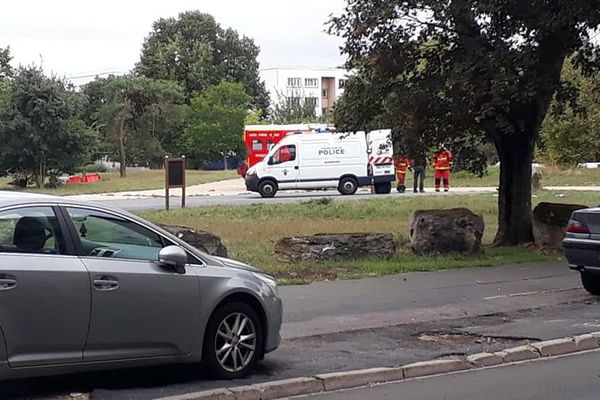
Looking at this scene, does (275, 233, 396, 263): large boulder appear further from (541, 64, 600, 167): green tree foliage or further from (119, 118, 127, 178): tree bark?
(119, 118, 127, 178): tree bark

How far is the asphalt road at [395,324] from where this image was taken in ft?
24.6

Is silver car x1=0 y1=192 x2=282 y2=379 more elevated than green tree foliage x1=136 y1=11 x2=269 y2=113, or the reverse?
green tree foliage x1=136 y1=11 x2=269 y2=113

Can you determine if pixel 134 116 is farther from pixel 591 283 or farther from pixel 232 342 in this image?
pixel 232 342

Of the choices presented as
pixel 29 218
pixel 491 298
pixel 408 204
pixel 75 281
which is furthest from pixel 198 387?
pixel 408 204

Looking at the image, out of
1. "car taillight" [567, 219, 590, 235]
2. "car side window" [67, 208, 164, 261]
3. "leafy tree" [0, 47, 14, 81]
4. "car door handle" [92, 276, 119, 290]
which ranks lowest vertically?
"car taillight" [567, 219, 590, 235]

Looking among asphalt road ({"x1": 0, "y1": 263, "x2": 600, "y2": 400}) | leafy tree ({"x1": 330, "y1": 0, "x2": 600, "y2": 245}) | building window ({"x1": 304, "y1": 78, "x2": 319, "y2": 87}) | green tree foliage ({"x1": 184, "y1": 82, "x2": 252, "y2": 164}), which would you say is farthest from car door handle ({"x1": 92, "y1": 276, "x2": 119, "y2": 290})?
building window ({"x1": 304, "y1": 78, "x2": 319, "y2": 87})

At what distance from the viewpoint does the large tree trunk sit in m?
18.1

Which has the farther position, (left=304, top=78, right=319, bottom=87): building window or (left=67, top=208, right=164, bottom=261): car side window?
(left=304, top=78, right=319, bottom=87): building window

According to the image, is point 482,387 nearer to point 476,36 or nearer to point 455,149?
point 476,36

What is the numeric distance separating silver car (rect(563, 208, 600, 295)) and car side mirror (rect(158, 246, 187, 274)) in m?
6.32

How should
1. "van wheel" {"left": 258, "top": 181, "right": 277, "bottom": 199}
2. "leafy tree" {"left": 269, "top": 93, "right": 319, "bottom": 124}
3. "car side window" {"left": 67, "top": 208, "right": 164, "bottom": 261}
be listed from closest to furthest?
"car side window" {"left": 67, "top": 208, "right": 164, "bottom": 261} < "van wheel" {"left": 258, "top": 181, "right": 277, "bottom": 199} < "leafy tree" {"left": 269, "top": 93, "right": 319, "bottom": 124}

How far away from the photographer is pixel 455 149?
20.0 metres

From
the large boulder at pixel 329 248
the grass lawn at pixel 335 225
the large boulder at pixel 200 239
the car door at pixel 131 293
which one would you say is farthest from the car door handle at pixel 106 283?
the large boulder at pixel 329 248

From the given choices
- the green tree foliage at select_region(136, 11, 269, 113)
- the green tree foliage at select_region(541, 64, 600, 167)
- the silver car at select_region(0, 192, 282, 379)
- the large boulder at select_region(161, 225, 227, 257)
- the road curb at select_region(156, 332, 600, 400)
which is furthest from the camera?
the green tree foliage at select_region(136, 11, 269, 113)
